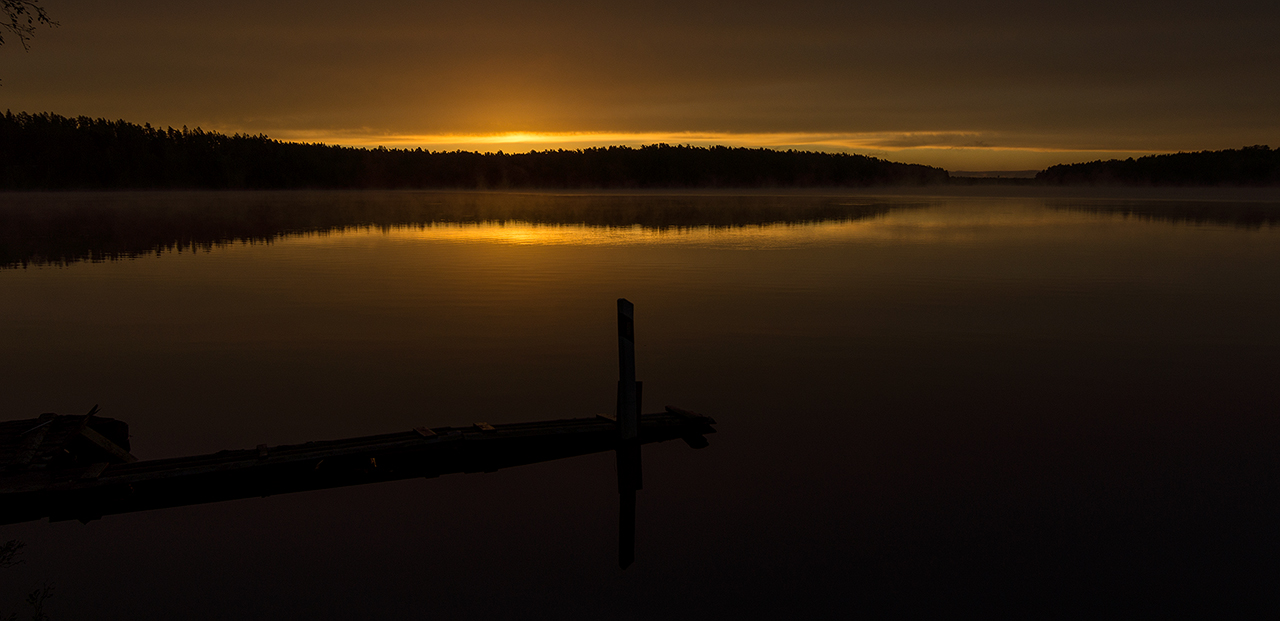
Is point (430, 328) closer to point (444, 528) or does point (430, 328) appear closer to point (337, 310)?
point (337, 310)

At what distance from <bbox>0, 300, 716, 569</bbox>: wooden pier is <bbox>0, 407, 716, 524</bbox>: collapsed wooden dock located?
0.01 metres

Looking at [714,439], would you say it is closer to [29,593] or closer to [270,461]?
[270,461]

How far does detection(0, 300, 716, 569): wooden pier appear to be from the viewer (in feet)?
25.6

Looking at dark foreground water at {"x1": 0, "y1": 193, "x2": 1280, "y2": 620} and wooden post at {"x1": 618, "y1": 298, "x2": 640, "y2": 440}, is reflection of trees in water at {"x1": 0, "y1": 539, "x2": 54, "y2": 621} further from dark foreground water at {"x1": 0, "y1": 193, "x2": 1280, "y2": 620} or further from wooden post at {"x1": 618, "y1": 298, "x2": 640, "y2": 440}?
wooden post at {"x1": 618, "y1": 298, "x2": 640, "y2": 440}

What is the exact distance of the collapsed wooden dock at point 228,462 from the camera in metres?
7.77

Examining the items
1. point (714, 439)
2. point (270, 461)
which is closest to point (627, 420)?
point (714, 439)

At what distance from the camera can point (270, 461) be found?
8.31 meters

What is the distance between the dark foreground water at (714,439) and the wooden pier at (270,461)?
0.50 metres

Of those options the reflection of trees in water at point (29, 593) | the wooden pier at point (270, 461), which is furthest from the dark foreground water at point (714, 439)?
the wooden pier at point (270, 461)

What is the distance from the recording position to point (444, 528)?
8766mm

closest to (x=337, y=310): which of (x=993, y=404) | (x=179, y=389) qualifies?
(x=179, y=389)

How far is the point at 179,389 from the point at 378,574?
7.83 meters

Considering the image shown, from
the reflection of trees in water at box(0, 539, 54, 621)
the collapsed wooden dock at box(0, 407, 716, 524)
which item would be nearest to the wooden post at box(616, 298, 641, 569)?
the collapsed wooden dock at box(0, 407, 716, 524)

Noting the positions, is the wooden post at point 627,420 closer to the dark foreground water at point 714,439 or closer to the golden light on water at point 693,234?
the dark foreground water at point 714,439
